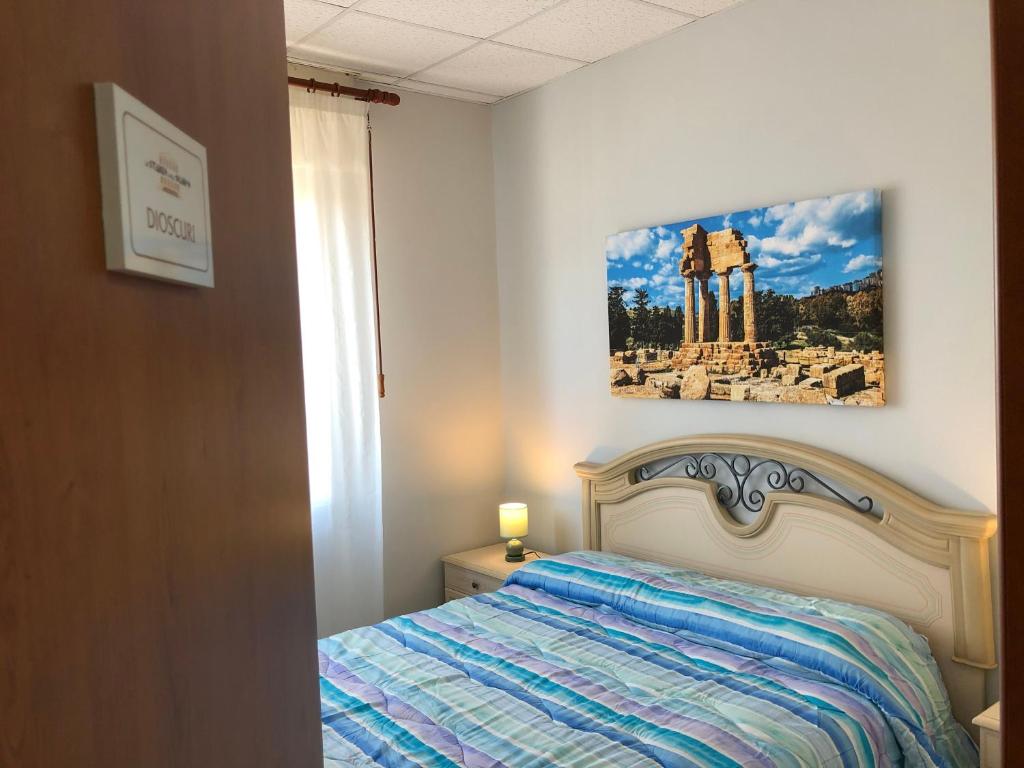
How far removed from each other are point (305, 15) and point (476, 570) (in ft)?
7.58

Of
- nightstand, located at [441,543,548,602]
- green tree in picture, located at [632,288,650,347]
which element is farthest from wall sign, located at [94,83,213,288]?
nightstand, located at [441,543,548,602]

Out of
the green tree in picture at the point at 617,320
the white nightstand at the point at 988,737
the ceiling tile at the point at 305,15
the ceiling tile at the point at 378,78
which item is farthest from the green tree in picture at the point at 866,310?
the ceiling tile at the point at 378,78

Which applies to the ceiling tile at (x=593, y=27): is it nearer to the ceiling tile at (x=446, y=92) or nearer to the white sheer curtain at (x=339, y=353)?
the ceiling tile at (x=446, y=92)

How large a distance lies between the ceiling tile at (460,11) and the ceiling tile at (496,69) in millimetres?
227

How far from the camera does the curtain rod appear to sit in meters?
3.32

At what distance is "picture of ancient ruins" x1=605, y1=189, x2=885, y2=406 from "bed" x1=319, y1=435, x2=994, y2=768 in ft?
0.79

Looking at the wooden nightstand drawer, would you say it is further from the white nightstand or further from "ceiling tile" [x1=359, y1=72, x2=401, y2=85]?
"ceiling tile" [x1=359, y1=72, x2=401, y2=85]

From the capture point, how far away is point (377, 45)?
3.18 meters

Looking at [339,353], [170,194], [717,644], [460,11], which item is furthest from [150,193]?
[339,353]

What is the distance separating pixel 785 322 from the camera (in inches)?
111

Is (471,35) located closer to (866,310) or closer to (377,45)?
(377,45)

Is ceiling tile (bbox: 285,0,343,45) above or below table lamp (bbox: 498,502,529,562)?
above

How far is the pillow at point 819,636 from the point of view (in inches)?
87.0

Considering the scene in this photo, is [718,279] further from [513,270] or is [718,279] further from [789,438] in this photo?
[513,270]
